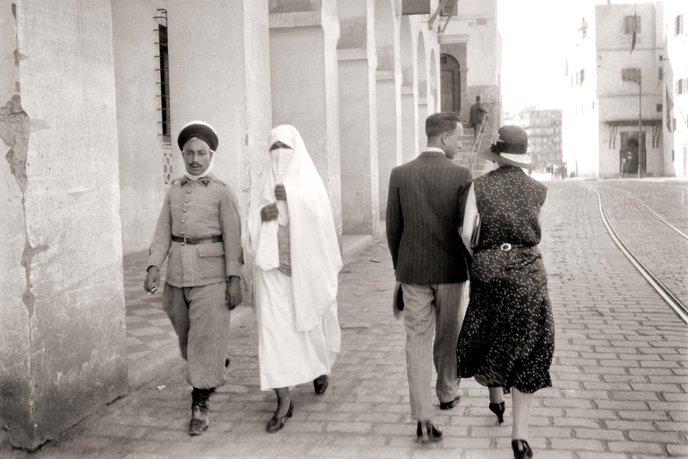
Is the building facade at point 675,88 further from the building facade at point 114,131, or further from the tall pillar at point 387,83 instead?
the building facade at point 114,131

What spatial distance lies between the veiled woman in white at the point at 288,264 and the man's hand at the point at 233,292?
14cm

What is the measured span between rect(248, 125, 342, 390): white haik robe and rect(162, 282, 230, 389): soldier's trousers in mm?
257

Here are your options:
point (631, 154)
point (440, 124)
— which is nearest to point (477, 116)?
point (631, 154)

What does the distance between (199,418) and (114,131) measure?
6.64ft

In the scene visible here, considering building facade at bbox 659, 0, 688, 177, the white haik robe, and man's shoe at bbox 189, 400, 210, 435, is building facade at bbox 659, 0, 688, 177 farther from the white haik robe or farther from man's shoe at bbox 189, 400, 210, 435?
man's shoe at bbox 189, 400, 210, 435

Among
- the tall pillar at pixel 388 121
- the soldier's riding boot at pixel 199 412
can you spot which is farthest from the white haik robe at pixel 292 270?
the tall pillar at pixel 388 121

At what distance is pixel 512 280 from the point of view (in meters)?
4.11

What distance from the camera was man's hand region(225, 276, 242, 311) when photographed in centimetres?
481

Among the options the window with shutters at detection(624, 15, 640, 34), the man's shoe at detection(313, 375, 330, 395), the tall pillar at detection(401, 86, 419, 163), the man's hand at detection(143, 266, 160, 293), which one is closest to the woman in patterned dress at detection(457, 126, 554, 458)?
the man's shoe at detection(313, 375, 330, 395)

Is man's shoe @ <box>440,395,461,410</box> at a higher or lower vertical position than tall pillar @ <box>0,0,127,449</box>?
lower

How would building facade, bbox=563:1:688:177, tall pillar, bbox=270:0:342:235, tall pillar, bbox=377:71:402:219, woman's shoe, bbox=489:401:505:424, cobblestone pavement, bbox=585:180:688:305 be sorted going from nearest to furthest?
woman's shoe, bbox=489:401:505:424 < cobblestone pavement, bbox=585:180:688:305 < tall pillar, bbox=270:0:342:235 < tall pillar, bbox=377:71:402:219 < building facade, bbox=563:1:688:177

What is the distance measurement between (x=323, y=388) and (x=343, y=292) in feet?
14.5

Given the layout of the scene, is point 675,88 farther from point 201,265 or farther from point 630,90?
point 201,265

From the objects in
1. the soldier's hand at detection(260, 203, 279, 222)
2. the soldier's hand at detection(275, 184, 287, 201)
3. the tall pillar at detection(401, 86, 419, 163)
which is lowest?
the soldier's hand at detection(260, 203, 279, 222)
